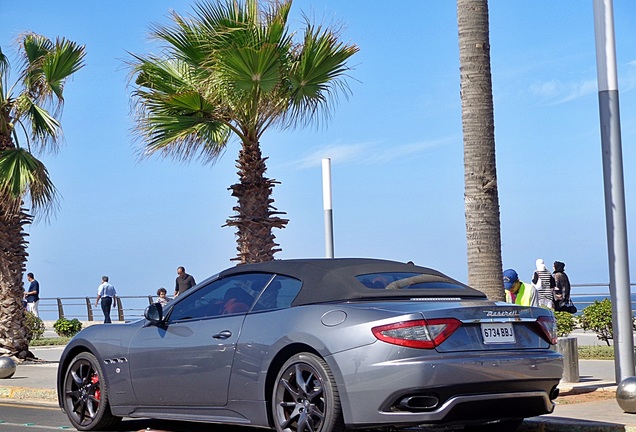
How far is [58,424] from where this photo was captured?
32.3 feet

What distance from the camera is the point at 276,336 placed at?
7555 millimetres

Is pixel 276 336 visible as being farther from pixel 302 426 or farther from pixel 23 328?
pixel 23 328

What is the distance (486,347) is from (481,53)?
5531 mm

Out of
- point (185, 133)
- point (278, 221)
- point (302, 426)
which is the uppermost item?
point (185, 133)

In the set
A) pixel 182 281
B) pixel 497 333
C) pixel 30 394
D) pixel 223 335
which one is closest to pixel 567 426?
pixel 497 333

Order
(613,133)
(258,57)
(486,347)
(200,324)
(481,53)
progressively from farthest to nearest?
(258,57), (481,53), (613,133), (200,324), (486,347)

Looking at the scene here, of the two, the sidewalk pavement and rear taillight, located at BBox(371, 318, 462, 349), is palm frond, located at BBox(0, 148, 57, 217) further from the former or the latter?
rear taillight, located at BBox(371, 318, 462, 349)

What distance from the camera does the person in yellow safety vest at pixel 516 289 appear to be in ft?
42.5

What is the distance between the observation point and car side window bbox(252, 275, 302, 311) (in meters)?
7.90

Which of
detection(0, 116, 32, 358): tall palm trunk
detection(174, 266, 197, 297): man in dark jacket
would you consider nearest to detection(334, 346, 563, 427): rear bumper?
detection(0, 116, 32, 358): tall palm trunk

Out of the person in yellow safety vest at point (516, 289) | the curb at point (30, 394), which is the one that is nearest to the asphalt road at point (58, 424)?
the curb at point (30, 394)

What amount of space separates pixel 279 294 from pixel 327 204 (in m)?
7.58

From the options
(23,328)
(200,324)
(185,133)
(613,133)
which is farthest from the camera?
(23,328)

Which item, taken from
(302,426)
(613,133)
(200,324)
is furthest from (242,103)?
(302,426)
